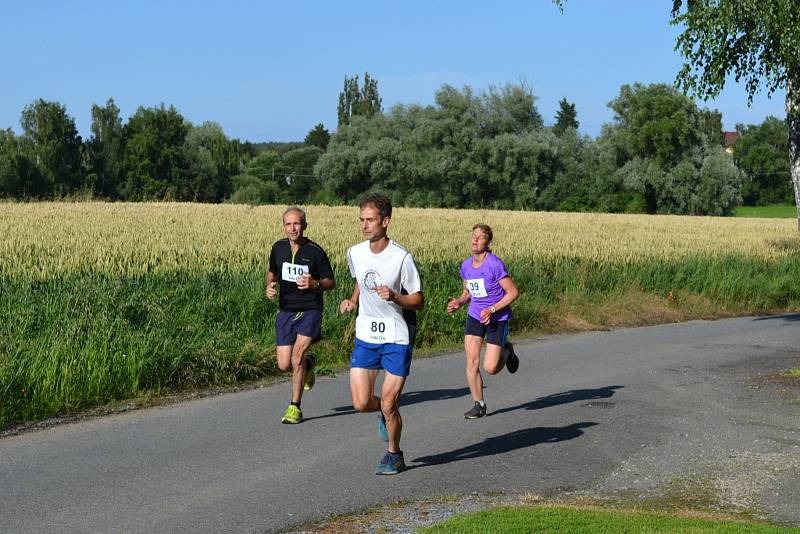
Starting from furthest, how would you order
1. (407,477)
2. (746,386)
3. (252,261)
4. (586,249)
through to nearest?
(586,249) → (252,261) → (746,386) → (407,477)

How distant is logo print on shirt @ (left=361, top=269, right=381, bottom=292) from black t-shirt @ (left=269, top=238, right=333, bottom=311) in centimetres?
229

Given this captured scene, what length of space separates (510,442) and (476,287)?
5.72 ft

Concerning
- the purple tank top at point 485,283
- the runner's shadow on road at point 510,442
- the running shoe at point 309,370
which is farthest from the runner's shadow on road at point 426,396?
the runner's shadow on road at point 510,442

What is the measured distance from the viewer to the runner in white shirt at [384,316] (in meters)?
7.79

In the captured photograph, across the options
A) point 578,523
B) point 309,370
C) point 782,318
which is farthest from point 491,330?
point 782,318

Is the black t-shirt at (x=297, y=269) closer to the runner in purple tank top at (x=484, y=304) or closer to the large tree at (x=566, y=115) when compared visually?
the runner in purple tank top at (x=484, y=304)

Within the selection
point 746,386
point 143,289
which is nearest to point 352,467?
point 746,386

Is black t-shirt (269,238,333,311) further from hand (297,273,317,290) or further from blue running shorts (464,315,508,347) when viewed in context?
blue running shorts (464,315,508,347)

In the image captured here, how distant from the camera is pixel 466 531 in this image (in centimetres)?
618

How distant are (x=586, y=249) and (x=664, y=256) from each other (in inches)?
105

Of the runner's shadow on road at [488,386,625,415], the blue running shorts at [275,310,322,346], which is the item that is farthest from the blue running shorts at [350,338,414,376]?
the runner's shadow on road at [488,386,625,415]

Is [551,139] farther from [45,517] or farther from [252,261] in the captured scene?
[45,517]

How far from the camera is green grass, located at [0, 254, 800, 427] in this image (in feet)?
36.1

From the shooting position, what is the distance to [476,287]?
419 inches
